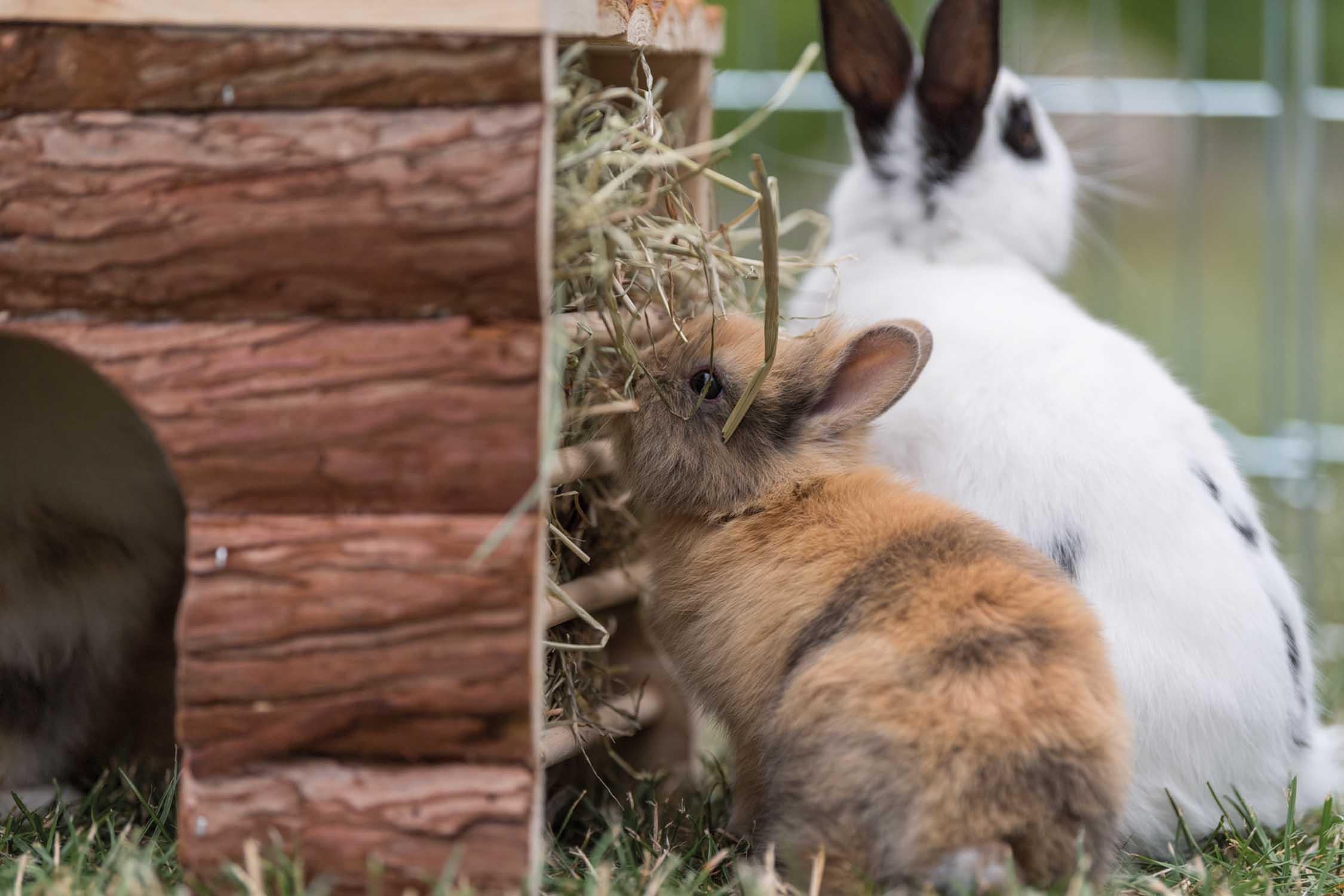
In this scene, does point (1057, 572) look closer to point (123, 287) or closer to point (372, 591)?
point (372, 591)

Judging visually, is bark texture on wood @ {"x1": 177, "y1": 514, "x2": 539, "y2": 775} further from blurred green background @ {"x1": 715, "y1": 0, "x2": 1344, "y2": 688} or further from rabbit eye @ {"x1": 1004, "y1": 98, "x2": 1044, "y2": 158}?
blurred green background @ {"x1": 715, "y1": 0, "x2": 1344, "y2": 688}

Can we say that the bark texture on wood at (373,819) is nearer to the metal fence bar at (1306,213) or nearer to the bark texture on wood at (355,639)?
the bark texture on wood at (355,639)

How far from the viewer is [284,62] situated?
5.06 feet

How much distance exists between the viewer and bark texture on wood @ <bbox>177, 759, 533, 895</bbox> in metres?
1.57

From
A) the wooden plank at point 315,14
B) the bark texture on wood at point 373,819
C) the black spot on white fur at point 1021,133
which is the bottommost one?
the bark texture on wood at point 373,819

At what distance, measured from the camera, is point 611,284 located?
200 centimetres

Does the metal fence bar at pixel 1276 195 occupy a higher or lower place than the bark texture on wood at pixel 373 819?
higher

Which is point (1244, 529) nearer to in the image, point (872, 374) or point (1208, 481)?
point (1208, 481)

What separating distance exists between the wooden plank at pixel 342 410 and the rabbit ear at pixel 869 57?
140 centimetres

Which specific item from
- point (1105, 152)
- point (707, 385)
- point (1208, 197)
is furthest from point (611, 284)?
point (1208, 197)

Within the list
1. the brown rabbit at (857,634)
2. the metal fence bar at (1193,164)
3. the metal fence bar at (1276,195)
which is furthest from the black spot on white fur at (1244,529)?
the metal fence bar at (1276,195)

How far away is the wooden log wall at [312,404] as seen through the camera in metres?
1.54

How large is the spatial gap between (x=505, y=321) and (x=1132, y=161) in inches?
125

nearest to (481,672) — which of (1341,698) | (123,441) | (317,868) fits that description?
(317,868)
